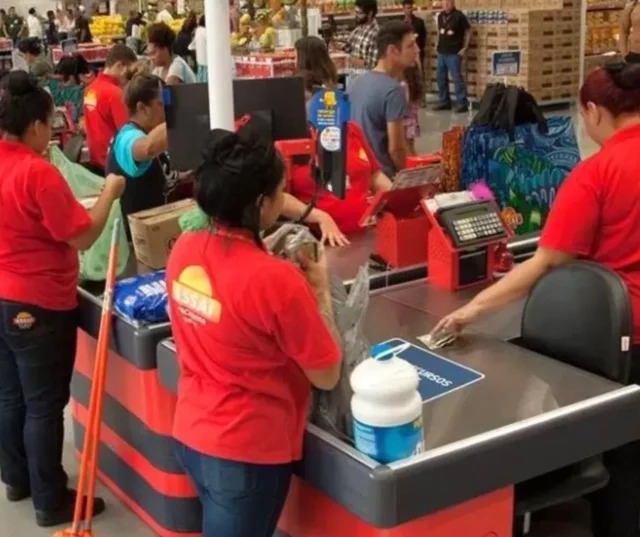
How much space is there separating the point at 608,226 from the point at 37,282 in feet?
5.72

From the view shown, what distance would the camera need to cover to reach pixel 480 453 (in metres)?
2.18

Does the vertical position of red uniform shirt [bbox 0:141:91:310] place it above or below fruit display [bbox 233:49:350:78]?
below

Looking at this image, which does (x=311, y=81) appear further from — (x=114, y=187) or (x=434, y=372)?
(x=434, y=372)

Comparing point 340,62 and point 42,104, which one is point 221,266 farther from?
point 340,62

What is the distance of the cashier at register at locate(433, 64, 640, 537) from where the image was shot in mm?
2631

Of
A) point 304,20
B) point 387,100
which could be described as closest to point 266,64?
point 304,20

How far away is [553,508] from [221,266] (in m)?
1.51

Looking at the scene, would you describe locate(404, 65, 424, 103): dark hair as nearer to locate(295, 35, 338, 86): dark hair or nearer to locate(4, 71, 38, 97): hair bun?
locate(295, 35, 338, 86): dark hair

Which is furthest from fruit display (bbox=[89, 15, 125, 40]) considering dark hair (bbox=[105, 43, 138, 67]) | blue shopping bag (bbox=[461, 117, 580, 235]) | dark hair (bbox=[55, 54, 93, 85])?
blue shopping bag (bbox=[461, 117, 580, 235])

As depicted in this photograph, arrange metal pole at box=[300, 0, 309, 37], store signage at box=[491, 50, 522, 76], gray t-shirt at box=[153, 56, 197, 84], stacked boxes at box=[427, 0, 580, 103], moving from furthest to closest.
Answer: stacked boxes at box=[427, 0, 580, 103], metal pole at box=[300, 0, 309, 37], gray t-shirt at box=[153, 56, 197, 84], store signage at box=[491, 50, 522, 76]

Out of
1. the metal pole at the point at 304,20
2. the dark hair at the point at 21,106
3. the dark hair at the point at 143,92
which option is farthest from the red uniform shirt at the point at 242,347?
the metal pole at the point at 304,20

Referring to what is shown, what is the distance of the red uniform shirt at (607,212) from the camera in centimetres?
262

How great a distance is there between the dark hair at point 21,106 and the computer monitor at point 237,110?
1.30ft

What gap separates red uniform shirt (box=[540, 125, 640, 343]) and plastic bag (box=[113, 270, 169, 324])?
1148 mm
